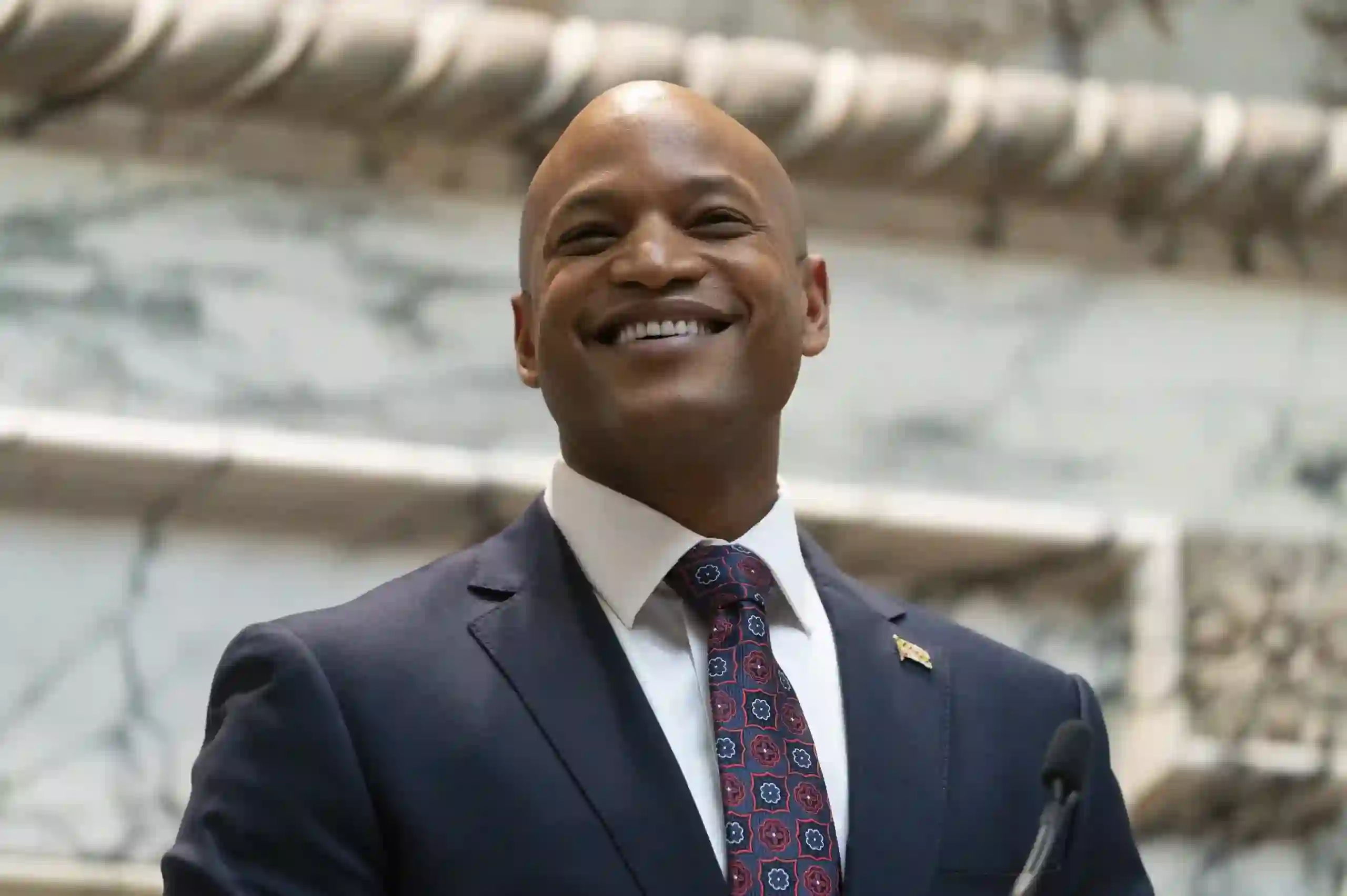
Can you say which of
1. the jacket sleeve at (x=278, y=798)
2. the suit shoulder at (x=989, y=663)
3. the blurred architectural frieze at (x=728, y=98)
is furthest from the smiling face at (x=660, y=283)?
the blurred architectural frieze at (x=728, y=98)

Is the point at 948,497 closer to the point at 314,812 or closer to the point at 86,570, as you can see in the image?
the point at 86,570

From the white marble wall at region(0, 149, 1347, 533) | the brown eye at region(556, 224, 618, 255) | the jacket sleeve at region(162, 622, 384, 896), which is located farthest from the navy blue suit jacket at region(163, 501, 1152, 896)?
the white marble wall at region(0, 149, 1347, 533)

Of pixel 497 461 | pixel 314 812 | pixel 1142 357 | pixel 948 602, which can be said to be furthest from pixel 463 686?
pixel 1142 357

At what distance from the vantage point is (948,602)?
329 centimetres

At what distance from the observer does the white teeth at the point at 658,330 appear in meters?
1.98

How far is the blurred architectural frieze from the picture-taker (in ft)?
10.2

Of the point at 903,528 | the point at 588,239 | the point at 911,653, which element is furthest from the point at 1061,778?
the point at 903,528

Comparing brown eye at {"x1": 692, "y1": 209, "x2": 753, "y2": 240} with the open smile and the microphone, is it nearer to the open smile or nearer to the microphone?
the open smile

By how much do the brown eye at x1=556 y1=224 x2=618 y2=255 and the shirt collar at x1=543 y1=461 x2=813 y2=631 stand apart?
216 mm

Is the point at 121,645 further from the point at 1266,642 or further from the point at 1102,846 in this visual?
the point at 1266,642

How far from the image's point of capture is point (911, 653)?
2.10 meters

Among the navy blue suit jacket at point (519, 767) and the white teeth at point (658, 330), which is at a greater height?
the white teeth at point (658, 330)

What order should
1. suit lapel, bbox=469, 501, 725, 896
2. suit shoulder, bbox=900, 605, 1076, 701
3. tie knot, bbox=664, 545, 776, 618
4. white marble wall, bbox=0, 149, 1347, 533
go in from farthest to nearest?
white marble wall, bbox=0, 149, 1347, 533 → suit shoulder, bbox=900, 605, 1076, 701 → tie knot, bbox=664, 545, 776, 618 → suit lapel, bbox=469, 501, 725, 896

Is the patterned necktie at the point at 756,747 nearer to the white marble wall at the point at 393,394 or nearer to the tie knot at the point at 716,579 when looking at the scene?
the tie knot at the point at 716,579
